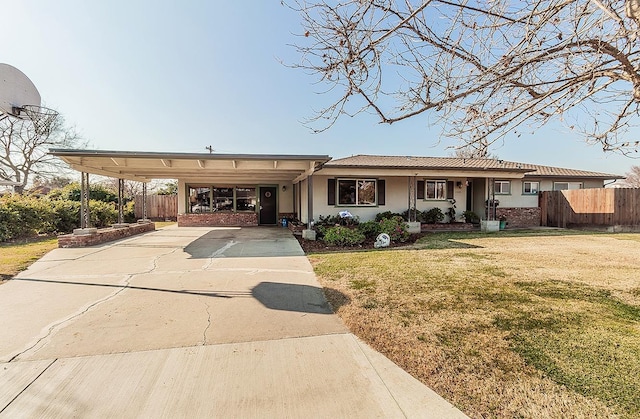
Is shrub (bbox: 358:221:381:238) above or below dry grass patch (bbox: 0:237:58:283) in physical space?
above

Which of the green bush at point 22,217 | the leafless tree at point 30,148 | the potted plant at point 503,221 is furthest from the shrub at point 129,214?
the potted plant at point 503,221

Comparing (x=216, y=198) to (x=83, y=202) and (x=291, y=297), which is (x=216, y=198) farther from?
(x=291, y=297)

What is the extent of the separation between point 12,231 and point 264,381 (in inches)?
505

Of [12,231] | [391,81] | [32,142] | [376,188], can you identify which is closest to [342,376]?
[391,81]

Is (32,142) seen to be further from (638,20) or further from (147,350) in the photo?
(638,20)

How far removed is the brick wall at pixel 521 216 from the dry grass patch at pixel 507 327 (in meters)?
8.61

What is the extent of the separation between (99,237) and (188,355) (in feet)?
29.6

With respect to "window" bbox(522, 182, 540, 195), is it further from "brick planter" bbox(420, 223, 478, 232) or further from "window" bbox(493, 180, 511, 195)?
"brick planter" bbox(420, 223, 478, 232)

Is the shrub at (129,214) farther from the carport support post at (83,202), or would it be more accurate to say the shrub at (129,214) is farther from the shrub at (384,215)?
the shrub at (384,215)

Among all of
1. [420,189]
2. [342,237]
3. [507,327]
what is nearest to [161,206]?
[342,237]

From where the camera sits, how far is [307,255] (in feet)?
25.3

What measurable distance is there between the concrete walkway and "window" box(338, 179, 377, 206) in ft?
26.3

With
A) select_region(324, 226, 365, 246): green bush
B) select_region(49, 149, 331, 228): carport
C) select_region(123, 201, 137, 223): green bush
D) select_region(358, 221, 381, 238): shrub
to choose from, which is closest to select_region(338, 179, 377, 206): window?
select_region(49, 149, 331, 228): carport

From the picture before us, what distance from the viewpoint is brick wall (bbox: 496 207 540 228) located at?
15.0 m
